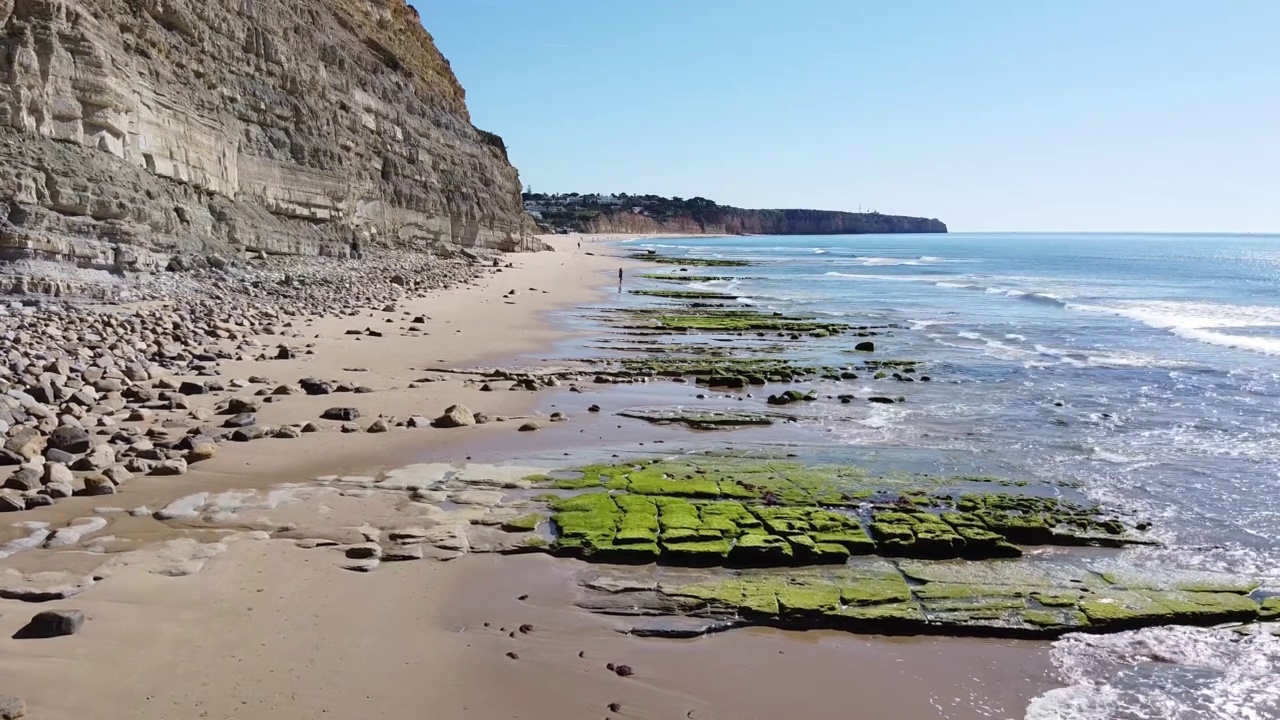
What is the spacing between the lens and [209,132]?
2317cm

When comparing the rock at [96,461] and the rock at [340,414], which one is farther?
the rock at [340,414]

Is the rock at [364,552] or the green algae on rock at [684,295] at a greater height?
the green algae on rock at [684,295]

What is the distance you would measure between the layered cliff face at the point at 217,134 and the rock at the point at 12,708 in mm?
13404

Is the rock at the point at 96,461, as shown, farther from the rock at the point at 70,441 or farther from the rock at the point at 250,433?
the rock at the point at 250,433

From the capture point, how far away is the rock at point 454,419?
36.9 ft

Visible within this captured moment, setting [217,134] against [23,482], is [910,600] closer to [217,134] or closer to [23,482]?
[23,482]

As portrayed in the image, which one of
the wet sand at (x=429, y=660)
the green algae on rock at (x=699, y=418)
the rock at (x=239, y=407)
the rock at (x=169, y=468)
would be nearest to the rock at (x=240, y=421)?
the rock at (x=239, y=407)

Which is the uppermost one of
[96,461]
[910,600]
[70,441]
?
[70,441]

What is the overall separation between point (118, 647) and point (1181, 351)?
24.4m

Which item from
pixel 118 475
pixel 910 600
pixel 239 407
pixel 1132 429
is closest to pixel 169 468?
pixel 118 475

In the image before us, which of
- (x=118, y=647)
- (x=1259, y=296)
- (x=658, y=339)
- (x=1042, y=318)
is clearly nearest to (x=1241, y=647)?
(x=118, y=647)

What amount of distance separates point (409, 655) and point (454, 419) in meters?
6.09

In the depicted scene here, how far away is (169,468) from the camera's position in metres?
8.20

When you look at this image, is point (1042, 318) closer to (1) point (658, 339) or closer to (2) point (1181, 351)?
(2) point (1181, 351)
